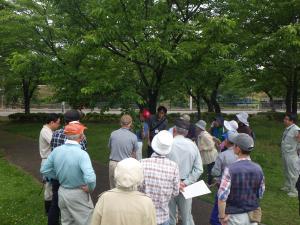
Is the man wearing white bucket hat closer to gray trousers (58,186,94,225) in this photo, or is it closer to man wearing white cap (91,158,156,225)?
gray trousers (58,186,94,225)

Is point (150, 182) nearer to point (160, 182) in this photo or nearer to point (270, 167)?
point (160, 182)

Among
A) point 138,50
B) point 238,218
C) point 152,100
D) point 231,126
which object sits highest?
point 138,50

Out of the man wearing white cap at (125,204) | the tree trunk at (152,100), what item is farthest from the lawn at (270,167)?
the man wearing white cap at (125,204)

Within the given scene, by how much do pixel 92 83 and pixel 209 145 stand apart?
9.71ft

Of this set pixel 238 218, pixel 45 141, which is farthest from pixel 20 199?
pixel 238 218

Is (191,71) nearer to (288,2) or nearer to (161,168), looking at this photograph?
(288,2)

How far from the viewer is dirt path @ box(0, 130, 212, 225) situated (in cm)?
767

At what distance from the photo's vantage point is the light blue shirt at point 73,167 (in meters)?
4.84

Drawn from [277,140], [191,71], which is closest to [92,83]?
[191,71]

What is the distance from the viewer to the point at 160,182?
14.7 feet

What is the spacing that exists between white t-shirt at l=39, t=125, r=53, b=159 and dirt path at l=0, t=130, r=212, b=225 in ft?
5.69

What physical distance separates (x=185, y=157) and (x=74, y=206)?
4.95ft

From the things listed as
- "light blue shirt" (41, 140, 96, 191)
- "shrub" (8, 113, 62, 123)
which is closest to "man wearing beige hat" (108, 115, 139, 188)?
"light blue shirt" (41, 140, 96, 191)

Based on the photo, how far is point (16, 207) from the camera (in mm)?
7852
